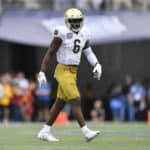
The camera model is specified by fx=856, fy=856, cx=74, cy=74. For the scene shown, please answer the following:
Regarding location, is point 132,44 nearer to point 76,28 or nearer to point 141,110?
point 141,110

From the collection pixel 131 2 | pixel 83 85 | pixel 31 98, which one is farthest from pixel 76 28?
pixel 83 85

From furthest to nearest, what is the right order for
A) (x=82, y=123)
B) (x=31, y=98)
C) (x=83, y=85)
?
(x=83, y=85)
(x=31, y=98)
(x=82, y=123)

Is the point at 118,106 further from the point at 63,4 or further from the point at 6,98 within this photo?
the point at 63,4

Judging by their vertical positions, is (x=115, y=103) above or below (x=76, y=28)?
below

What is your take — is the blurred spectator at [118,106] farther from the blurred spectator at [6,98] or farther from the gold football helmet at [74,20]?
the gold football helmet at [74,20]

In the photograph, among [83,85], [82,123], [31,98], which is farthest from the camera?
[83,85]

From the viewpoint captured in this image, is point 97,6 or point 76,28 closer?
point 76,28

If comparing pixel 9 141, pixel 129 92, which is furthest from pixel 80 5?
pixel 9 141

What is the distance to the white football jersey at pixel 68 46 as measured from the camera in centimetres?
1255

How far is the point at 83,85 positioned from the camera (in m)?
27.9

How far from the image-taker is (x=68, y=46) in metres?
12.6

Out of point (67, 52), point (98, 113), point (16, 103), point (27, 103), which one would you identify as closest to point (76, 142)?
point (67, 52)

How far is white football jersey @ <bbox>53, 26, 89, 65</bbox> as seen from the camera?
494 inches

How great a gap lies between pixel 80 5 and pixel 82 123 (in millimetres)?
13477
